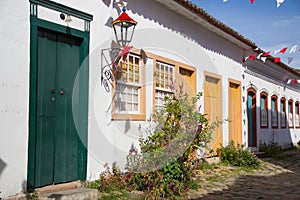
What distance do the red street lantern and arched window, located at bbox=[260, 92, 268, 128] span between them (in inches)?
383

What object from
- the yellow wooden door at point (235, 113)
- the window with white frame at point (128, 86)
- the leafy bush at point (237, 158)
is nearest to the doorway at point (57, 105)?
the window with white frame at point (128, 86)

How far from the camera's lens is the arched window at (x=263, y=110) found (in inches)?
586

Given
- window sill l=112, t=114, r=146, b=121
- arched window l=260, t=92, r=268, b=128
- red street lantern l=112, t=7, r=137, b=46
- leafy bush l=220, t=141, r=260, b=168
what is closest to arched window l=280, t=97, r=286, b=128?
arched window l=260, t=92, r=268, b=128

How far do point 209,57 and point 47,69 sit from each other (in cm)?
622

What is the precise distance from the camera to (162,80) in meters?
8.13

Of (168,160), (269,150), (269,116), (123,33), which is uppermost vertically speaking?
(123,33)

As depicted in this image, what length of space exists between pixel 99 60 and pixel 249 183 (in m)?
4.39

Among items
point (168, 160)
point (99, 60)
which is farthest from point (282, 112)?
point (99, 60)

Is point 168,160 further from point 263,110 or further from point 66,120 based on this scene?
point 263,110

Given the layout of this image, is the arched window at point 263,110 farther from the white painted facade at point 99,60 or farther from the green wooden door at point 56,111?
the green wooden door at point 56,111

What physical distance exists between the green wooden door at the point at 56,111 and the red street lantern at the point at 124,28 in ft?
3.05

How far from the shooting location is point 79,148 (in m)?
5.73

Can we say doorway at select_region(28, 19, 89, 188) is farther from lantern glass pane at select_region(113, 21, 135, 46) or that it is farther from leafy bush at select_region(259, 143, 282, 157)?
leafy bush at select_region(259, 143, 282, 157)

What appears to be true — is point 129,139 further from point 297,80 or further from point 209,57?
point 297,80
